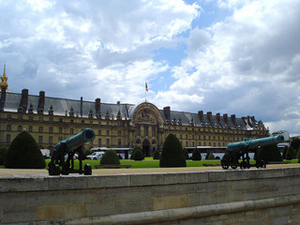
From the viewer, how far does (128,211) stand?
775 centimetres

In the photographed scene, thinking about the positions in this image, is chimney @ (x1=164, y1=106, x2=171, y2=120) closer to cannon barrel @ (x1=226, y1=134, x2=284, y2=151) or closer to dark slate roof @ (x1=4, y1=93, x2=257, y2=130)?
dark slate roof @ (x1=4, y1=93, x2=257, y2=130)

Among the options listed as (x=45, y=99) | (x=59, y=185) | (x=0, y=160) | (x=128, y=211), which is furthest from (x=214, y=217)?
(x=45, y=99)

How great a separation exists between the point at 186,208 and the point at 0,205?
4.92 m

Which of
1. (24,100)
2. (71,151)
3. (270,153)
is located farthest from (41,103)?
(71,151)

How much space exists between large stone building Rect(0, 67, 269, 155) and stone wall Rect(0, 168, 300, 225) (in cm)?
5950

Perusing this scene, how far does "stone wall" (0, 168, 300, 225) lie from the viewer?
6.64 metres

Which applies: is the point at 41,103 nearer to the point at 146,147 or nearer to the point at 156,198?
the point at 146,147

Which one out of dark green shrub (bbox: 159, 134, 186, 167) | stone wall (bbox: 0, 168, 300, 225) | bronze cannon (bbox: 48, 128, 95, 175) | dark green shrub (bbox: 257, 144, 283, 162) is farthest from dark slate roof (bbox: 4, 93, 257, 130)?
stone wall (bbox: 0, 168, 300, 225)

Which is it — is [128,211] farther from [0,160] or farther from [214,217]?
[0,160]

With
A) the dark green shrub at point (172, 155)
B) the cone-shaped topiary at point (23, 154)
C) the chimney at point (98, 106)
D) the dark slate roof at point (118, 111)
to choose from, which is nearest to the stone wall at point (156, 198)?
the dark green shrub at point (172, 155)

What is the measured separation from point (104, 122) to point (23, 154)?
58.4 metres

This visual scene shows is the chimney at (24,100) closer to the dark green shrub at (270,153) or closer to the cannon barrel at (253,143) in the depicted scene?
the dark green shrub at (270,153)

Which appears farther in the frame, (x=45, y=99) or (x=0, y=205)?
(x=45, y=99)

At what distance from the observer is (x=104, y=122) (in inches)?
2963
